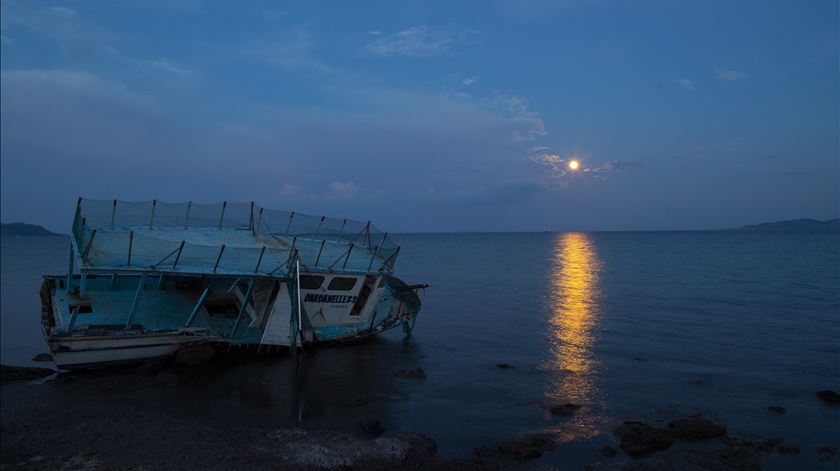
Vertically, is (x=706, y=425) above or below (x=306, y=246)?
below

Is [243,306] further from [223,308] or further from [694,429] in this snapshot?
[694,429]

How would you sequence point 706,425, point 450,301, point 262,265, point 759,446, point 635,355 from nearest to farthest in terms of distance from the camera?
1. point 759,446
2. point 706,425
3. point 262,265
4. point 635,355
5. point 450,301

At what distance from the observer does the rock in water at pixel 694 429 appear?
1435 cm

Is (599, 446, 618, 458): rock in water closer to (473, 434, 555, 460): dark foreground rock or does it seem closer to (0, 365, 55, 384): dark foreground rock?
(473, 434, 555, 460): dark foreground rock

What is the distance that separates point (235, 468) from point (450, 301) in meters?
32.5

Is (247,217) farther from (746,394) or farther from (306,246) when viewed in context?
(746,394)

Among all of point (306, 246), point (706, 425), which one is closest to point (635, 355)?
point (706, 425)

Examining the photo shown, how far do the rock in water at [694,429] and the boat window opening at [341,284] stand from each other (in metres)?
Answer: 14.4

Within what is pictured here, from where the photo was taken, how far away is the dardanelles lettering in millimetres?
23594

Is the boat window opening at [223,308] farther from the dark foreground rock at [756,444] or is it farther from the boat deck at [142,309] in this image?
the dark foreground rock at [756,444]

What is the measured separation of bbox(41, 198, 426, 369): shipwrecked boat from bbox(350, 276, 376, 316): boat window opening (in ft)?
0.17

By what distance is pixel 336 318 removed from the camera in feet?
82.0

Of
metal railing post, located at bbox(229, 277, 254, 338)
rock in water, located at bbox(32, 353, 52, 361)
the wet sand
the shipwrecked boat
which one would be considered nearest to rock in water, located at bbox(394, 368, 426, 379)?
the shipwrecked boat

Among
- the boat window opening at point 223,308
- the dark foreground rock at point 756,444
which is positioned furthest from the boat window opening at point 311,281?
the dark foreground rock at point 756,444
